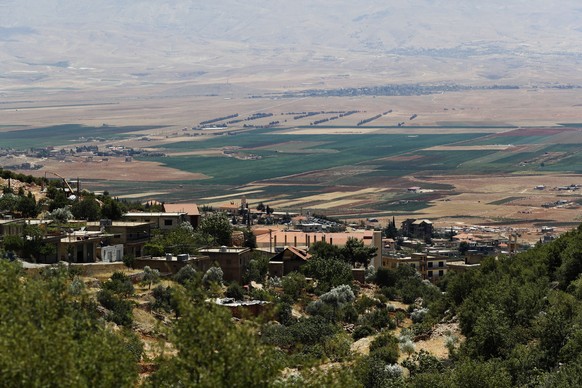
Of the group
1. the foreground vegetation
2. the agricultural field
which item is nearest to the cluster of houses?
the foreground vegetation

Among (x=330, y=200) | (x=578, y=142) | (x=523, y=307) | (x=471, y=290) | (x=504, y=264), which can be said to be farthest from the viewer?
(x=578, y=142)

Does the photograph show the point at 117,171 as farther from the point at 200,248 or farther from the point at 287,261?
the point at 200,248

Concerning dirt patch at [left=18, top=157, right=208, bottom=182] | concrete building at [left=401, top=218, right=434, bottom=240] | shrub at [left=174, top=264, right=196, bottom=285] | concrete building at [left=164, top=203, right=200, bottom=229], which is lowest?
dirt patch at [left=18, top=157, right=208, bottom=182]

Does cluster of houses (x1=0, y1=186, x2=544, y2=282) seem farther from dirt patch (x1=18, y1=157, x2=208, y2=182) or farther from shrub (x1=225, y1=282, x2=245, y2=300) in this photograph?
dirt patch (x1=18, y1=157, x2=208, y2=182)

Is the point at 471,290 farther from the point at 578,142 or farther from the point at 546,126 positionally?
the point at 546,126

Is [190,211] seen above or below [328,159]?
above

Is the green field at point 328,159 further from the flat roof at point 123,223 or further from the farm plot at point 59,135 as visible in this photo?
the flat roof at point 123,223

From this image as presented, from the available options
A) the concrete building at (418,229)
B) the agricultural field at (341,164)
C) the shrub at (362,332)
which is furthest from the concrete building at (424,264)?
the agricultural field at (341,164)

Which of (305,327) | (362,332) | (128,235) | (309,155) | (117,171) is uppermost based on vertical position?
(128,235)

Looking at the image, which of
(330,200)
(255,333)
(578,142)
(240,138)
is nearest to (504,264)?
(255,333)

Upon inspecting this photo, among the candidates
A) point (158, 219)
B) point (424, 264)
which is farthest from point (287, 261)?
point (424, 264)

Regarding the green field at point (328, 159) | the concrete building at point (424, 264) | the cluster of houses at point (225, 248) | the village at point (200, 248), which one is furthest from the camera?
the green field at point (328, 159)
